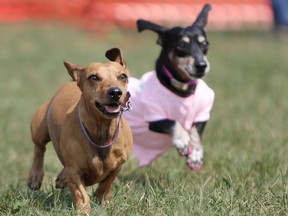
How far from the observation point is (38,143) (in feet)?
17.4

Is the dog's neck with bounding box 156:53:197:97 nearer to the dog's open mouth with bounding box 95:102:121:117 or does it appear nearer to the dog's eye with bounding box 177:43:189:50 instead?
the dog's eye with bounding box 177:43:189:50

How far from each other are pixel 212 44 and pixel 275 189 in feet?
40.3

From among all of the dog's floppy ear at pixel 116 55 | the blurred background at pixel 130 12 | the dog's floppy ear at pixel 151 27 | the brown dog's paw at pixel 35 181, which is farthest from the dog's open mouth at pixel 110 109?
the blurred background at pixel 130 12

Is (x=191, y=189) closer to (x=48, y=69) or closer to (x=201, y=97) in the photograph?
(x=201, y=97)

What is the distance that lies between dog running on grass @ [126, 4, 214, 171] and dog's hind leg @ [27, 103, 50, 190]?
1068 millimetres

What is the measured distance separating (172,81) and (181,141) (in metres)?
0.53

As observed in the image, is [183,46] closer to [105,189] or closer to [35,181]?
[35,181]

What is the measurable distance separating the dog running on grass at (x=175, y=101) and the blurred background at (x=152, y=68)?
20 cm

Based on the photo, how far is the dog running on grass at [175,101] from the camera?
5.99 metres

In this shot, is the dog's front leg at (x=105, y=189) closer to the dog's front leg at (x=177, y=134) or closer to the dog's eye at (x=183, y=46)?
the dog's front leg at (x=177, y=134)

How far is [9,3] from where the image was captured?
→ 60.9 ft

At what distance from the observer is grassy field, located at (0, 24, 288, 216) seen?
14.6 feet

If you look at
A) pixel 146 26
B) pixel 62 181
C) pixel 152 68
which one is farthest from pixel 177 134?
pixel 152 68

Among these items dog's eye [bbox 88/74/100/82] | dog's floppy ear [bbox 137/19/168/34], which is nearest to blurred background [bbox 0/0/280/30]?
dog's floppy ear [bbox 137/19/168/34]
